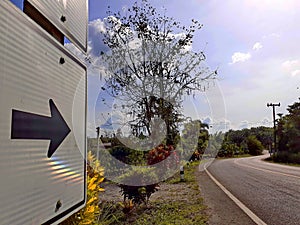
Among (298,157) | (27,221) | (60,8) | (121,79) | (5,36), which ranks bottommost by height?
(298,157)

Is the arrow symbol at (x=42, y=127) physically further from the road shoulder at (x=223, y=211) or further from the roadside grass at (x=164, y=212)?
the road shoulder at (x=223, y=211)

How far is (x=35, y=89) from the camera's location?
0.72m

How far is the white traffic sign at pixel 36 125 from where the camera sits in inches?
23.1

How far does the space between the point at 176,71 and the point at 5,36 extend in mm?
10563

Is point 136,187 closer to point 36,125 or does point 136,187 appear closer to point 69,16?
point 69,16

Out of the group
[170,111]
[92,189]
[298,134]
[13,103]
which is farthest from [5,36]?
[298,134]

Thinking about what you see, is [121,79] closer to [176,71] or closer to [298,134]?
[176,71]

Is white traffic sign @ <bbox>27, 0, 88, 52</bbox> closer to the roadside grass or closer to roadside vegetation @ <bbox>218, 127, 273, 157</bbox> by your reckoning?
the roadside grass

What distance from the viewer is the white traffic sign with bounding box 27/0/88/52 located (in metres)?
0.84

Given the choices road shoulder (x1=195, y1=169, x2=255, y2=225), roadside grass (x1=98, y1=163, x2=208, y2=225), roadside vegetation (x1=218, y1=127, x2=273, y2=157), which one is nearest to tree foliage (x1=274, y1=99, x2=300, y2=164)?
roadside vegetation (x1=218, y1=127, x2=273, y2=157)

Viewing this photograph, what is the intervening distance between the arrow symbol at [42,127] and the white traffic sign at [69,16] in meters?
0.25

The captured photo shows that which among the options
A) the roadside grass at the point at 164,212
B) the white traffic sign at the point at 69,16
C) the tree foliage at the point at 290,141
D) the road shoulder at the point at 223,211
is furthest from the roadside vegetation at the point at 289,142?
the white traffic sign at the point at 69,16

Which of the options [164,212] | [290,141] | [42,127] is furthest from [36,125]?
[290,141]

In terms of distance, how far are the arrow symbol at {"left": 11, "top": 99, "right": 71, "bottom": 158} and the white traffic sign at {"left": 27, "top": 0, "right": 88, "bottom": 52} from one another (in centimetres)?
25
